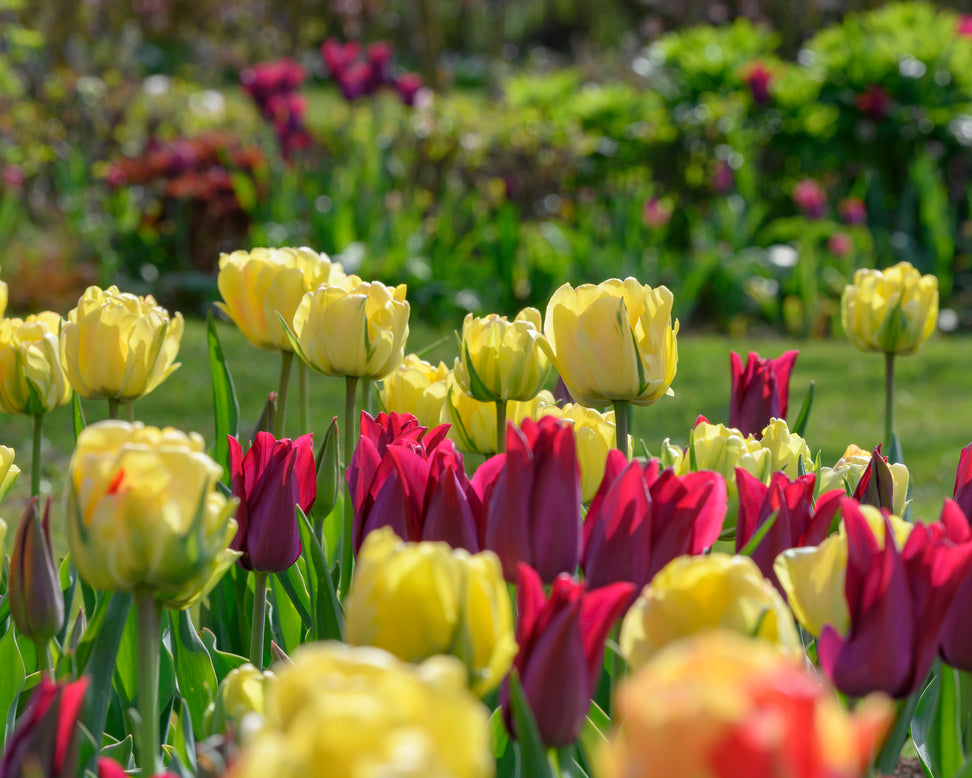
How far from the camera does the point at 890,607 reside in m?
0.83

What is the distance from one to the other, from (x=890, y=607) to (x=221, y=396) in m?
1.21

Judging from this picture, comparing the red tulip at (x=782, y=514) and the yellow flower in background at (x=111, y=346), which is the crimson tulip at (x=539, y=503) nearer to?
the red tulip at (x=782, y=514)

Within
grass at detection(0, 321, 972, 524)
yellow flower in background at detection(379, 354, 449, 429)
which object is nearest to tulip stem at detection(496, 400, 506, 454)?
yellow flower in background at detection(379, 354, 449, 429)

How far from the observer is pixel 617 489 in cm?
95

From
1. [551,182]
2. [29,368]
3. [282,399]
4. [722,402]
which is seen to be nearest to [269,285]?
[282,399]

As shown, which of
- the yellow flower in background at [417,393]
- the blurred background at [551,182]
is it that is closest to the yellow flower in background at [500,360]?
the yellow flower in background at [417,393]

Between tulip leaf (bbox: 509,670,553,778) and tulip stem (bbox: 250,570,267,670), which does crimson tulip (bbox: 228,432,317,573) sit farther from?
Answer: tulip leaf (bbox: 509,670,553,778)

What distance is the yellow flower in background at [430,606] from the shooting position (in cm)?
71

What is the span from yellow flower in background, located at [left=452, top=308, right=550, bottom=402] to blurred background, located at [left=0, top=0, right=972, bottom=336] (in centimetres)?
453

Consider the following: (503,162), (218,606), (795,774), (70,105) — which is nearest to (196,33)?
(70,105)

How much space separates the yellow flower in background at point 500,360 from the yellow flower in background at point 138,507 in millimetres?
558

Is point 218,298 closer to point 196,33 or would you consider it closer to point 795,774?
point 795,774

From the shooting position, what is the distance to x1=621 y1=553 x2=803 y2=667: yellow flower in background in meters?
0.75

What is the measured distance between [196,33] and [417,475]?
58.5 feet
